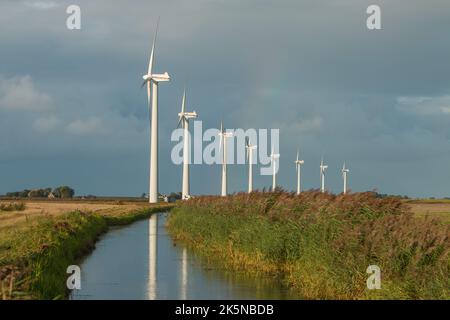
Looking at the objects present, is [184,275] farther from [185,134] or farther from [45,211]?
[185,134]

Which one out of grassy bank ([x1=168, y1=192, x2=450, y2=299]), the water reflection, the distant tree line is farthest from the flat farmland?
the distant tree line

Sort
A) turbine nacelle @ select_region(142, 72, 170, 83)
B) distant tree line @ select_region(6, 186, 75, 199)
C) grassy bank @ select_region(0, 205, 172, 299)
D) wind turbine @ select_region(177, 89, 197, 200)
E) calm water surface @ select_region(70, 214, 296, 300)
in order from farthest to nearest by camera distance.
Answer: distant tree line @ select_region(6, 186, 75, 199)
wind turbine @ select_region(177, 89, 197, 200)
turbine nacelle @ select_region(142, 72, 170, 83)
calm water surface @ select_region(70, 214, 296, 300)
grassy bank @ select_region(0, 205, 172, 299)

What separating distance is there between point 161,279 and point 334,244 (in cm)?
648

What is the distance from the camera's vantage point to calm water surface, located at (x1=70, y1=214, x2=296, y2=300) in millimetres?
20172

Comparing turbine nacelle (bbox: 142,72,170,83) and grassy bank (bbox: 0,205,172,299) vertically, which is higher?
turbine nacelle (bbox: 142,72,170,83)

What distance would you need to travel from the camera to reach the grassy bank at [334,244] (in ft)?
55.9

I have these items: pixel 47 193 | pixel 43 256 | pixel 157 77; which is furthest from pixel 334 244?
pixel 47 193

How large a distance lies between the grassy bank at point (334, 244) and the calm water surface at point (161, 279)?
115cm

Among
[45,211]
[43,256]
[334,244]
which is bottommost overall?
[43,256]

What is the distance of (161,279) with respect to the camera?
2366cm

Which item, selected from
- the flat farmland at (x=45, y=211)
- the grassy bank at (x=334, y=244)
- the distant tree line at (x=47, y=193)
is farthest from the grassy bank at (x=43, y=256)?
the distant tree line at (x=47, y=193)

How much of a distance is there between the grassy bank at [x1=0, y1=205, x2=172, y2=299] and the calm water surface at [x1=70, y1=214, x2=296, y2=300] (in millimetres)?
752

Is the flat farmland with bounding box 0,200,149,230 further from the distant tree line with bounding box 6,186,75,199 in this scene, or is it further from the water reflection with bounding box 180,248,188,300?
the distant tree line with bounding box 6,186,75,199
